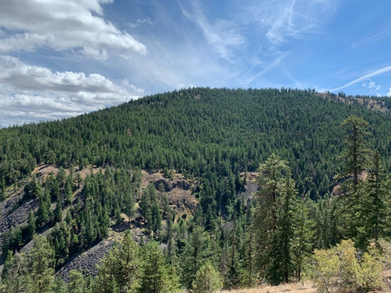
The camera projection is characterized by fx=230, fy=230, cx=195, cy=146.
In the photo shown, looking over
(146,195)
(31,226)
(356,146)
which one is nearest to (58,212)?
(31,226)

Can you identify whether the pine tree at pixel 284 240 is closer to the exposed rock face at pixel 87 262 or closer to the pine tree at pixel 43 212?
the exposed rock face at pixel 87 262

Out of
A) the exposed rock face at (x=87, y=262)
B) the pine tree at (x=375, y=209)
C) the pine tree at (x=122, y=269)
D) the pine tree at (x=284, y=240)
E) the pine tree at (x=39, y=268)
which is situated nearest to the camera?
the pine tree at (x=284, y=240)

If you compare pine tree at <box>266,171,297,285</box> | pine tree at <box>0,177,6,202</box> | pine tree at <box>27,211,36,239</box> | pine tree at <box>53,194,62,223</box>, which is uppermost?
pine tree at <box>266,171,297,285</box>

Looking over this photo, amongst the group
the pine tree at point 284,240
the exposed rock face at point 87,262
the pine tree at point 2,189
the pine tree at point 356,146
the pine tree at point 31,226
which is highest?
the pine tree at point 356,146

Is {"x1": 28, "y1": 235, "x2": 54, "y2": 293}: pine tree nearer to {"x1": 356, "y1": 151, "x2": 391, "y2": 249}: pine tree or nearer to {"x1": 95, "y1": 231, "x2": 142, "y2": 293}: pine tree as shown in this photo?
{"x1": 95, "y1": 231, "x2": 142, "y2": 293}: pine tree

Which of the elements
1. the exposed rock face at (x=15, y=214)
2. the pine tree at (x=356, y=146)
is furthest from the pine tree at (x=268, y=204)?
the exposed rock face at (x=15, y=214)

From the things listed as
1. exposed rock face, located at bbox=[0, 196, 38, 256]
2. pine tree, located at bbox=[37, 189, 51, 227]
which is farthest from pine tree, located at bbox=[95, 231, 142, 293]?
exposed rock face, located at bbox=[0, 196, 38, 256]

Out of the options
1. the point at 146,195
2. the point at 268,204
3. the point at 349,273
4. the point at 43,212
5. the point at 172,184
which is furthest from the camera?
the point at 172,184

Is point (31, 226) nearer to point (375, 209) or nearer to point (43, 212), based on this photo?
point (43, 212)

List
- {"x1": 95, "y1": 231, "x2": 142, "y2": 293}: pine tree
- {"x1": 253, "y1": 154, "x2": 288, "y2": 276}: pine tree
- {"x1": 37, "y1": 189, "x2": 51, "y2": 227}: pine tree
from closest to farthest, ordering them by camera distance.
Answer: {"x1": 253, "y1": 154, "x2": 288, "y2": 276}: pine tree → {"x1": 95, "y1": 231, "x2": 142, "y2": 293}: pine tree → {"x1": 37, "y1": 189, "x2": 51, "y2": 227}: pine tree

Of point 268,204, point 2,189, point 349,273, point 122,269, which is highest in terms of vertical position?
point 268,204

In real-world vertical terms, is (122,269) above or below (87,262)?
above

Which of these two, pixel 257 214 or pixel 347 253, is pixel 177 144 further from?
pixel 347 253

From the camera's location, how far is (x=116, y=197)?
333 ft
